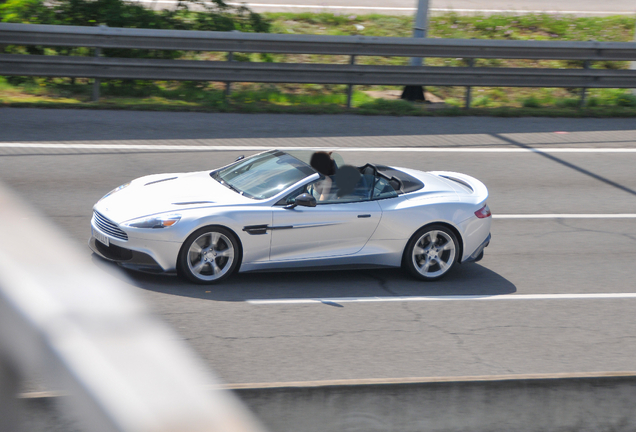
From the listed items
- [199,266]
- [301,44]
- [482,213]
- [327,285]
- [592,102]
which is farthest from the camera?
[592,102]

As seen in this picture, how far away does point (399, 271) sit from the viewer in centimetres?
870

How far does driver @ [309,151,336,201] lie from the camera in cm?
809

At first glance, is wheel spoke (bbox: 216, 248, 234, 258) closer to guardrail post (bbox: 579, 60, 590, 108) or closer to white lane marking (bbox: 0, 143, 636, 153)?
white lane marking (bbox: 0, 143, 636, 153)

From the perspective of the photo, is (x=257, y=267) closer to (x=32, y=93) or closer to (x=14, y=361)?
(x=14, y=361)

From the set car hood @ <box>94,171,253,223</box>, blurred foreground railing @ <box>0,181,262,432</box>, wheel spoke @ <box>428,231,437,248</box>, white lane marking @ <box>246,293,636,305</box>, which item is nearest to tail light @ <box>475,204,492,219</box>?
wheel spoke @ <box>428,231,437,248</box>

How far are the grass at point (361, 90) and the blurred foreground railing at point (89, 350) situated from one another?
13909 mm

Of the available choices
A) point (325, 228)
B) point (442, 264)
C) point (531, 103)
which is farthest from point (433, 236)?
point (531, 103)

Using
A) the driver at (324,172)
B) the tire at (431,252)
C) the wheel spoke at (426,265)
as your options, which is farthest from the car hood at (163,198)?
the wheel spoke at (426,265)

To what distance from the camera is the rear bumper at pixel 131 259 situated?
748 cm

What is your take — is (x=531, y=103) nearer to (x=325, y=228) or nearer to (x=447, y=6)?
(x=447, y=6)

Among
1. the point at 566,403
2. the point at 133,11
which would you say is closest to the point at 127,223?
the point at 566,403

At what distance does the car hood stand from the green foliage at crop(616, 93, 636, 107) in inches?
487

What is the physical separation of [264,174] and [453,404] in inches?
185

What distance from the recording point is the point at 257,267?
7.79m
